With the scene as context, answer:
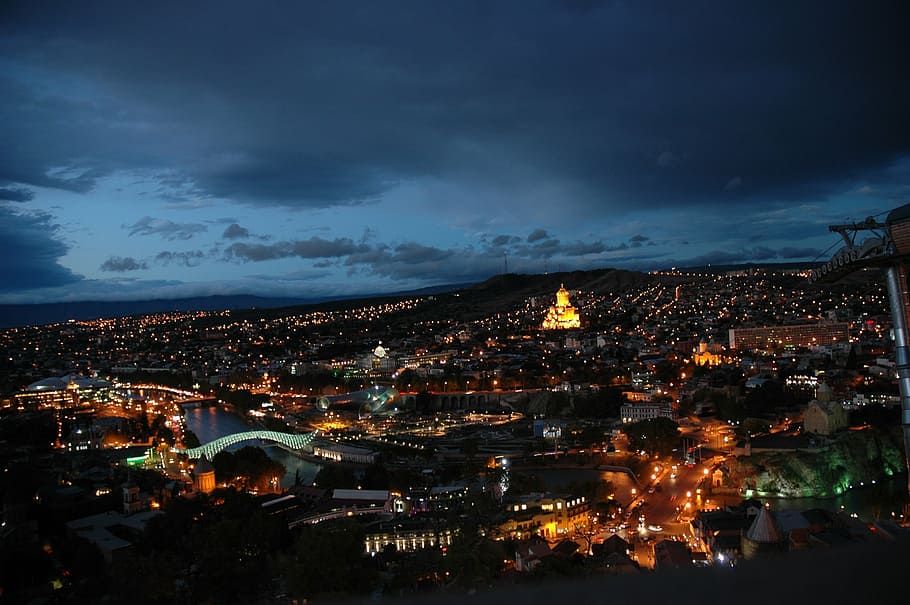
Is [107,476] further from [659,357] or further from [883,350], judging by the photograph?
[883,350]

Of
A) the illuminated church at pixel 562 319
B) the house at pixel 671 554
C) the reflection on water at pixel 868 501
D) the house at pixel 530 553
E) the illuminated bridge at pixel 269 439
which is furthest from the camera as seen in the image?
the illuminated church at pixel 562 319

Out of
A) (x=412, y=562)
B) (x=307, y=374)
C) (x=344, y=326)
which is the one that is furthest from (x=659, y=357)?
(x=344, y=326)

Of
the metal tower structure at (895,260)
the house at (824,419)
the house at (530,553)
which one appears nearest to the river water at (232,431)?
the house at (530,553)

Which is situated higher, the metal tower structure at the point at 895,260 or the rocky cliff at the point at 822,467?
the metal tower structure at the point at 895,260

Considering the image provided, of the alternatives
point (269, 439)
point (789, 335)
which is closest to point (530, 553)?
point (269, 439)

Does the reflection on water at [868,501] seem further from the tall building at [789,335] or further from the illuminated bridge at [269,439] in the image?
the tall building at [789,335]

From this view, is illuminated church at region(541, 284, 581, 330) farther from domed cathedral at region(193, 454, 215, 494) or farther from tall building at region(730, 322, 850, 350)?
domed cathedral at region(193, 454, 215, 494)
